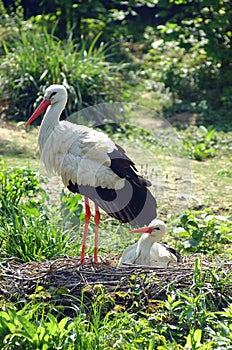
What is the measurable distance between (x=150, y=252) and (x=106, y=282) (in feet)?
2.21

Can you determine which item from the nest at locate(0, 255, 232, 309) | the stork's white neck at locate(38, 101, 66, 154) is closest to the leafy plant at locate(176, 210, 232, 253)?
the nest at locate(0, 255, 232, 309)

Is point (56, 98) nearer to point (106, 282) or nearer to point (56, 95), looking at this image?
point (56, 95)

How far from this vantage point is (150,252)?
19.2 feet

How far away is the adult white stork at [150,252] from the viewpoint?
571 centimetres

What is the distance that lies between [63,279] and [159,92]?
600 centimetres

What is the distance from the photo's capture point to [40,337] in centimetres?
437

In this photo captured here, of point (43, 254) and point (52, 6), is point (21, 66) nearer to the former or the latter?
point (52, 6)

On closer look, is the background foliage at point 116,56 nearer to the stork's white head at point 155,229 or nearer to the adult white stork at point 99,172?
the adult white stork at point 99,172

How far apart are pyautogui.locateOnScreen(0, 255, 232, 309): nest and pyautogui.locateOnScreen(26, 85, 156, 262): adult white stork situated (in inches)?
16.6

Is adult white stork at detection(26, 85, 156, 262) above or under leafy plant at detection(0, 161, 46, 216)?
above

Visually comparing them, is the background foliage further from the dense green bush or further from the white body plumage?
the white body plumage

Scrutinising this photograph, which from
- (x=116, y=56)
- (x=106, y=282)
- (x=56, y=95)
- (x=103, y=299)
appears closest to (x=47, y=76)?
(x=116, y=56)

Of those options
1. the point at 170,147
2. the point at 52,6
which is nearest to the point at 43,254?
the point at 170,147

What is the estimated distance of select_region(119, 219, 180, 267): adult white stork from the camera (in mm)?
5715
